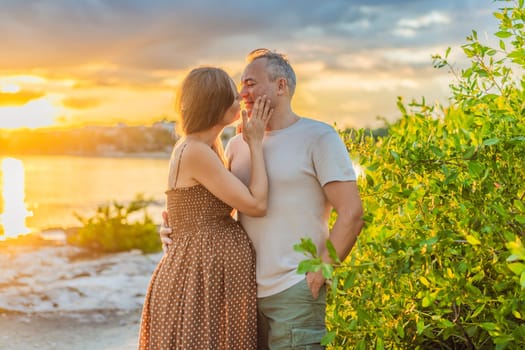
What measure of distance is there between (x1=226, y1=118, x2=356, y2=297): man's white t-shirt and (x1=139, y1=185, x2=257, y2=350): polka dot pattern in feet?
0.32

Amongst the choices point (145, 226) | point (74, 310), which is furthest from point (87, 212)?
point (74, 310)

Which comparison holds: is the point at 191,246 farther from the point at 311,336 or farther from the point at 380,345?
the point at 380,345

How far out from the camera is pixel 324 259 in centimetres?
335

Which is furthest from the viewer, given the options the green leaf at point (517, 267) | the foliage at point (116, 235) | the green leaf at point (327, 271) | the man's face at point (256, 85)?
the foliage at point (116, 235)

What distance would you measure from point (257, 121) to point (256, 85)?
0.23 metres

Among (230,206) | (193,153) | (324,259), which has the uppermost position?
(193,153)

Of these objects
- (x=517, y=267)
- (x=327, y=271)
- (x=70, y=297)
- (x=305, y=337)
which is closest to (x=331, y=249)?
(x=327, y=271)

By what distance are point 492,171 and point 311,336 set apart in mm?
1136

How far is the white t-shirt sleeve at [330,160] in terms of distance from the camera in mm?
3328

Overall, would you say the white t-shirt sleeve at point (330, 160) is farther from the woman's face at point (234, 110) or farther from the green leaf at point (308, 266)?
the green leaf at point (308, 266)

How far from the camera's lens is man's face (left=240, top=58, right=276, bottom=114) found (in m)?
3.49

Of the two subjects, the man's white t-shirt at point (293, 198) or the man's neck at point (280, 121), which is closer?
the man's white t-shirt at point (293, 198)

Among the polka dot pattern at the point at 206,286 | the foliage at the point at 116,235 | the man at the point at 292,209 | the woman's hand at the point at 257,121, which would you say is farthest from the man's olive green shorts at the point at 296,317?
the foliage at the point at 116,235

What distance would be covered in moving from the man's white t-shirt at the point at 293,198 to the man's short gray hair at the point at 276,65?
10.8 inches
